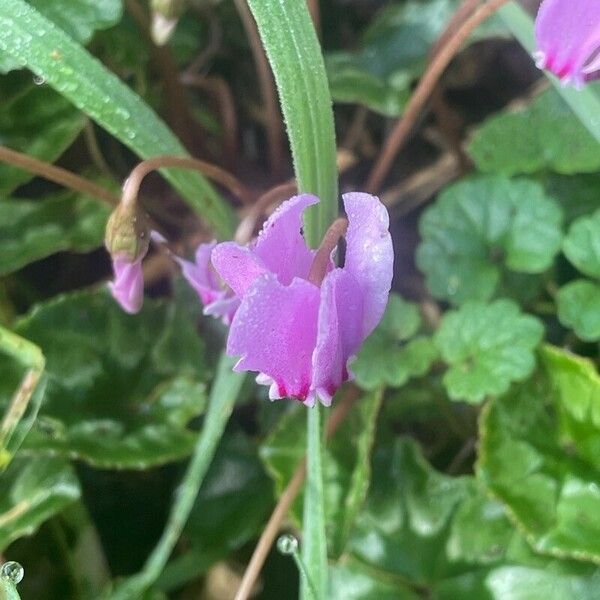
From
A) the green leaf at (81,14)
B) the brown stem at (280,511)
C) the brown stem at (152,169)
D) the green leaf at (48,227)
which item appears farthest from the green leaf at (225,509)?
the green leaf at (81,14)

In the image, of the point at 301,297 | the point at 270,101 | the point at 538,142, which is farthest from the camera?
the point at 270,101

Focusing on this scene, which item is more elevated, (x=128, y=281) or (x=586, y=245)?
(x=128, y=281)

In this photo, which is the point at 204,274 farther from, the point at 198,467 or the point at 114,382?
the point at 114,382

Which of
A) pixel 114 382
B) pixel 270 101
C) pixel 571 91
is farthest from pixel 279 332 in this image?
pixel 270 101

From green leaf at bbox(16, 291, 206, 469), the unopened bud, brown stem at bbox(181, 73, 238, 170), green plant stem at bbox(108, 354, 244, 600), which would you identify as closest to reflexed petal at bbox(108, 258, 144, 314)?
the unopened bud

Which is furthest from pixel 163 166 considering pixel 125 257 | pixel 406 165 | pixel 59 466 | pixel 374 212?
pixel 406 165

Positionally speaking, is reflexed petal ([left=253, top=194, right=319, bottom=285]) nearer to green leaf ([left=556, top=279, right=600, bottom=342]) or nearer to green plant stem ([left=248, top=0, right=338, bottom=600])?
green plant stem ([left=248, top=0, right=338, bottom=600])

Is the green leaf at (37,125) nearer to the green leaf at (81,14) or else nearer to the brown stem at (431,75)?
the green leaf at (81,14)
